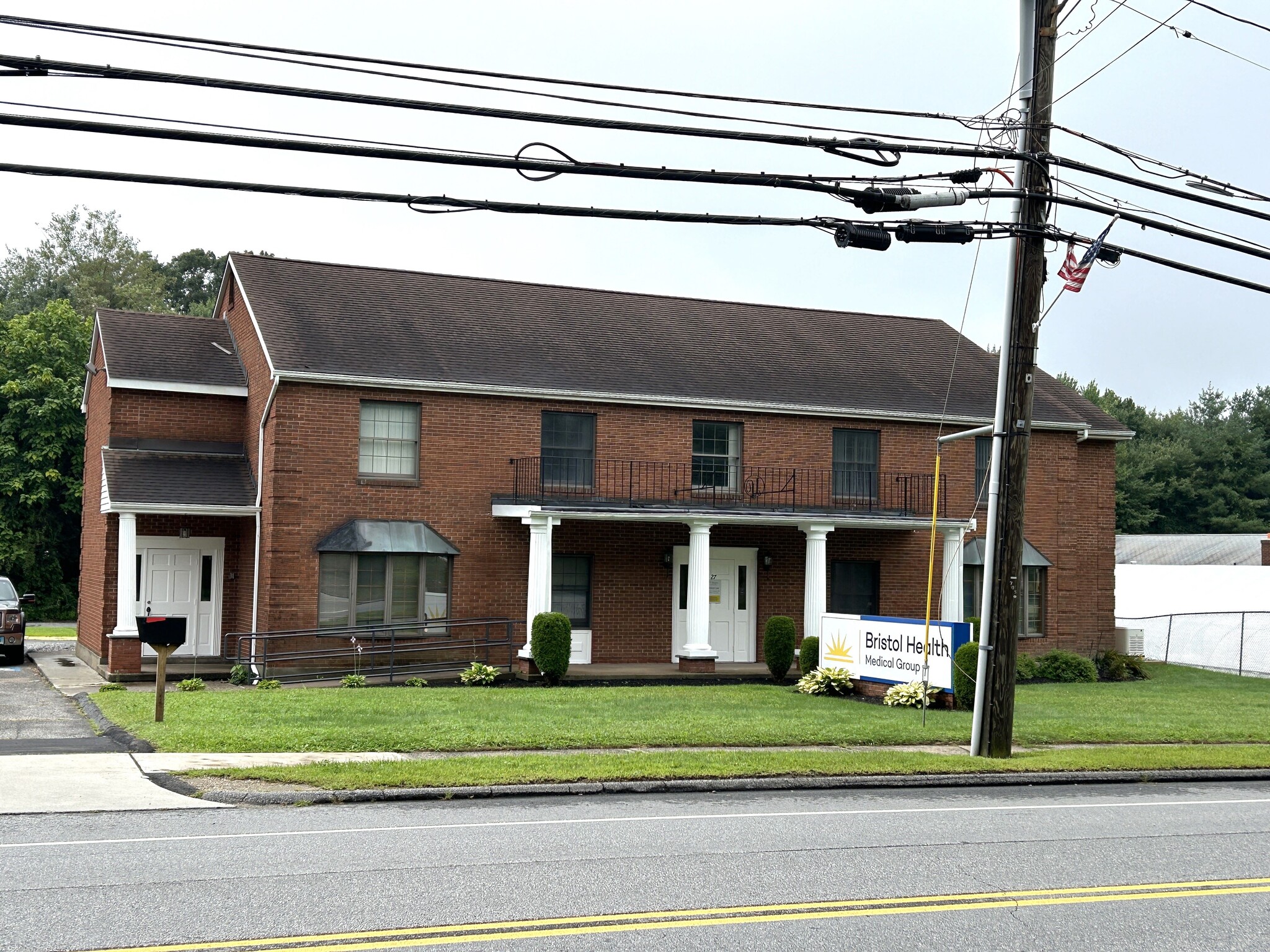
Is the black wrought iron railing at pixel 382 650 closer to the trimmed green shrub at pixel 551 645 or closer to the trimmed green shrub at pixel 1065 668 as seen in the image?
A: the trimmed green shrub at pixel 551 645

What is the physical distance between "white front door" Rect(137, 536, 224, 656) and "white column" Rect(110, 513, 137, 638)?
Answer: 1.74 m

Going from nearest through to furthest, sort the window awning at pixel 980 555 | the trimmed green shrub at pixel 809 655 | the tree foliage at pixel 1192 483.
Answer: the trimmed green shrub at pixel 809 655, the window awning at pixel 980 555, the tree foliage at pixel 1192 483

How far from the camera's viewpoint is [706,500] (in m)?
26.2

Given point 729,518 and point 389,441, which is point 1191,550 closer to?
point 729,518

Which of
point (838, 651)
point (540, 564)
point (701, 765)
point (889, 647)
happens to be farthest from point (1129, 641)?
point (701, 765)

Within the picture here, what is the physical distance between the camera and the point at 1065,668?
27.5m

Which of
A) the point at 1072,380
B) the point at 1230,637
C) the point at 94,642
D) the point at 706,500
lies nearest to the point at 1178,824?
the point at 706,500

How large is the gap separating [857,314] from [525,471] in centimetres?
1169

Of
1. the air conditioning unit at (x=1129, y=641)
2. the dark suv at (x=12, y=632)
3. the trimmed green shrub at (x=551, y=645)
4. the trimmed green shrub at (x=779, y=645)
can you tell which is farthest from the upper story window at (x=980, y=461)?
the dark suv at (x=12, y=632)

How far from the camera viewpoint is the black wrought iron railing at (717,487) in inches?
987

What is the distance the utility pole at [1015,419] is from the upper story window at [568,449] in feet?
37.7

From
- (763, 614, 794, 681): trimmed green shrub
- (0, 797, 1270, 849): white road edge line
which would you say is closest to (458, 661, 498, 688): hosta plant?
(763, 614, 794, 681): trimmed green shrub

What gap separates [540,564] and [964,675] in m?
7.86

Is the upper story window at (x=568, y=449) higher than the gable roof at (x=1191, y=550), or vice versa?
the upper story window at (x=568, y=449)
